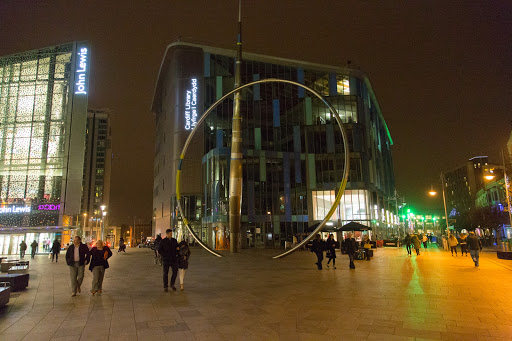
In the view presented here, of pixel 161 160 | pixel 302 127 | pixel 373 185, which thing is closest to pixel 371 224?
pixel 373 185

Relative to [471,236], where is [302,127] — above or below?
above

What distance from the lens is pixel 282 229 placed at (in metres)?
51.3

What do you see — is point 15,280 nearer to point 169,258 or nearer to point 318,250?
point 169,258

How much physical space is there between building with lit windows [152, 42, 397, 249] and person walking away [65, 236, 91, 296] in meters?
35.5

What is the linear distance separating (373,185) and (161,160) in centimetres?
4355

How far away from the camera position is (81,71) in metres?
49.2

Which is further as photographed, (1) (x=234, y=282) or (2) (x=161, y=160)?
(2) (x=161, y=160)

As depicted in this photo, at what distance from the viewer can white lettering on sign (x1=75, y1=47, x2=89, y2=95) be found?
48750 millimetres

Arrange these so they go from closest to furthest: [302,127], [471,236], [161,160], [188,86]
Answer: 1. [471,236]
2. [302,127]
3. [188,86]
4. [161,160]

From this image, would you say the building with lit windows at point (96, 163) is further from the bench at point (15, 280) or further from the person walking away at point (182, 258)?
the person walking away at point (182, 258)

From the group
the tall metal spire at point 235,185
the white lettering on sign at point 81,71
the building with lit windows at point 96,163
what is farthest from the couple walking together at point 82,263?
the building with lit windows at point 96,163

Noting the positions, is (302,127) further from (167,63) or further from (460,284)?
(460,284)

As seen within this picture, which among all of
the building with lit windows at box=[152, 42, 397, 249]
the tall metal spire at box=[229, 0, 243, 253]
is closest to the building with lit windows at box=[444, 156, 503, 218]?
the building with lit windows at box=[152, 42, 397, 249]

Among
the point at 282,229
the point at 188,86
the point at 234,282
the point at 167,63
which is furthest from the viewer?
the point at 167,63
